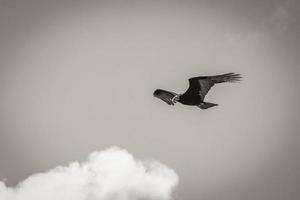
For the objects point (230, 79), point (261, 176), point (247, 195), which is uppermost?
point (261, 176)

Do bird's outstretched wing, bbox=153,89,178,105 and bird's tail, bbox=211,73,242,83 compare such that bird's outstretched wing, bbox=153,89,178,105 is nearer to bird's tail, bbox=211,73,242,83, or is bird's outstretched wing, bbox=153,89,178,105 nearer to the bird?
the bird

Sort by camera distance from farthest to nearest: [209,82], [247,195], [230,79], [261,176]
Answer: [261,176] → [247,195] → [209,82] → [230,79]

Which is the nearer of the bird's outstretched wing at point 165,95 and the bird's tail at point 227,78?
the bird's tail at point 227,78

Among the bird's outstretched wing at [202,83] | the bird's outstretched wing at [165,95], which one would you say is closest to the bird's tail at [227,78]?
the bird's outstretched wing at [202,83]

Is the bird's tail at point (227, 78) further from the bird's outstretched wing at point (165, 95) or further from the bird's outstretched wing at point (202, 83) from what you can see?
the bird's outstretched wing at point (165, 95)

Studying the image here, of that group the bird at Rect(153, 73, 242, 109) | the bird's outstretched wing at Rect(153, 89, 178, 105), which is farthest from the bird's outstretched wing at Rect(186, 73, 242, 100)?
the bird's outstretched wing at Rect(153, 89, 178, 105)

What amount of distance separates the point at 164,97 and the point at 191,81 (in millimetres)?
802

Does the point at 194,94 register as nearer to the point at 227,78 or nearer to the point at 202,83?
the point at 202,83

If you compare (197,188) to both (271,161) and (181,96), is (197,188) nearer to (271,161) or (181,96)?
(271,161)

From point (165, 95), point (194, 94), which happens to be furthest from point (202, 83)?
point (165, 95)

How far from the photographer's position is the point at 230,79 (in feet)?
43.2

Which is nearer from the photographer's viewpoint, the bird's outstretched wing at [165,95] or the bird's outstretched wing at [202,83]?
the bird's outstretched wing at [202,83]

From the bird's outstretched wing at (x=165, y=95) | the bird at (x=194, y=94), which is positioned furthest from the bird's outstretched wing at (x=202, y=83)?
the bird's outstretched wing at (x=165, y=95)

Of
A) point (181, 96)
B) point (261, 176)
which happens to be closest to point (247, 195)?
point (261, 176)
